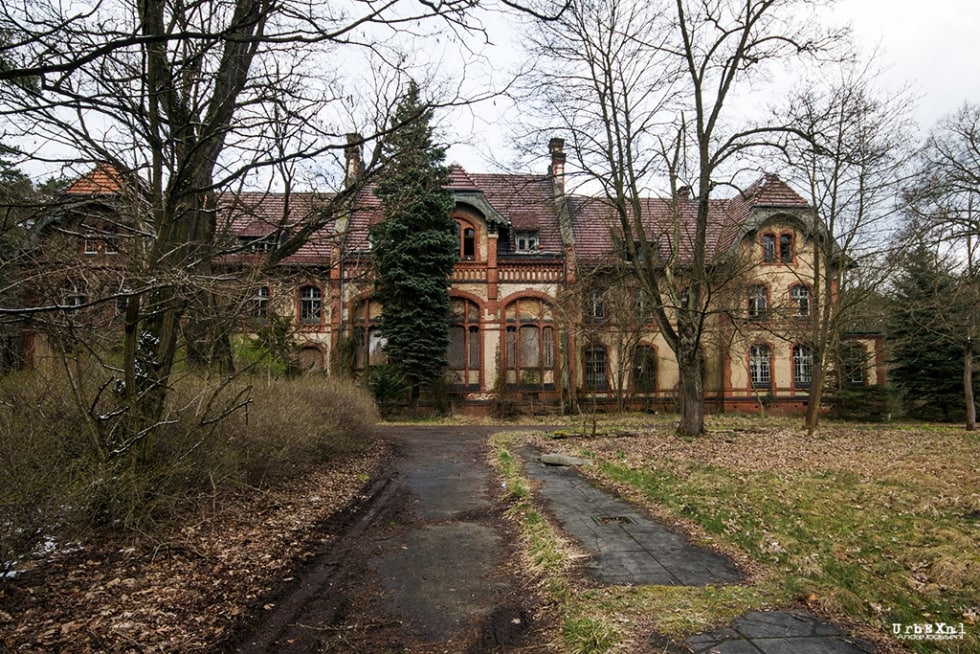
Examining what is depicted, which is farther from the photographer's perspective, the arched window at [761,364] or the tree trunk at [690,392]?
the arched window at [761,364]

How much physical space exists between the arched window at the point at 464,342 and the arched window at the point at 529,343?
141 cm

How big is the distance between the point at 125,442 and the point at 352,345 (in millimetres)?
22234

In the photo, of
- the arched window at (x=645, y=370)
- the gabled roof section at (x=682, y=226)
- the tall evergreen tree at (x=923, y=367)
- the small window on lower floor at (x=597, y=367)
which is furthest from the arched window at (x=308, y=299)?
the tall evergreen tree at (x=923, y=367)

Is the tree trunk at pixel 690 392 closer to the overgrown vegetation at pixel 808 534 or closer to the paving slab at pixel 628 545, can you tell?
the overgrown vegetation at pixel 808 534

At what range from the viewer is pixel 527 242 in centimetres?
3050

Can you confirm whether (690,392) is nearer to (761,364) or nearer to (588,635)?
(588,635)

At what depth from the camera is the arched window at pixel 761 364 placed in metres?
31.1

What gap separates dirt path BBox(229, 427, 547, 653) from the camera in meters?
4.37

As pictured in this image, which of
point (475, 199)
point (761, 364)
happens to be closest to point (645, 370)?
point (761, 364)

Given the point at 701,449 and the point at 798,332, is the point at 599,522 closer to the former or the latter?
the point at 701,449

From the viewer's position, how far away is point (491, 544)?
23.0 feet

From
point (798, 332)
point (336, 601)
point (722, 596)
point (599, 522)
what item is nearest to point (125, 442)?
point (336, 601)

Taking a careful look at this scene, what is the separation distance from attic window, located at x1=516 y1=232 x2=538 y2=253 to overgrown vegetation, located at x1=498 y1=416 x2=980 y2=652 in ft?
58.3

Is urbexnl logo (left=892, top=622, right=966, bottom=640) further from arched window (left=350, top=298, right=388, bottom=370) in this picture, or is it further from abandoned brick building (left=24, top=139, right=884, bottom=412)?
arched window (left=350, top=298, right=388, bottom=370)
